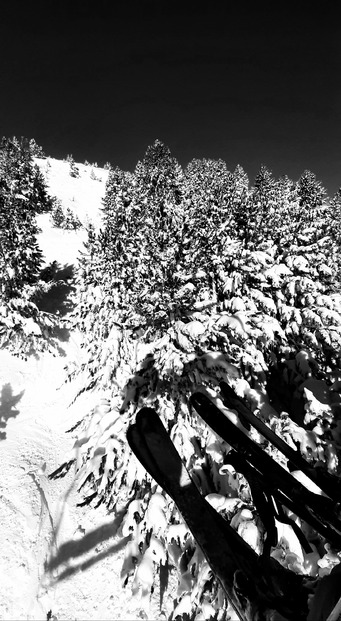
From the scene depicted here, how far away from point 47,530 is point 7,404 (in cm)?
870

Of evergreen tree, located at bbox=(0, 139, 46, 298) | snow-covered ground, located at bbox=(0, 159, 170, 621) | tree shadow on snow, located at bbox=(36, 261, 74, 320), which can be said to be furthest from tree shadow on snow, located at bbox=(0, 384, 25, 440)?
tree shadow on snow, located at bbox=(36, 261, 74, 320)

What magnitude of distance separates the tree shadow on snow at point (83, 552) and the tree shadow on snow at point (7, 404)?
290 inches

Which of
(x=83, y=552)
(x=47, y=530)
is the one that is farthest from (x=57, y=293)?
(x=83, y=552)

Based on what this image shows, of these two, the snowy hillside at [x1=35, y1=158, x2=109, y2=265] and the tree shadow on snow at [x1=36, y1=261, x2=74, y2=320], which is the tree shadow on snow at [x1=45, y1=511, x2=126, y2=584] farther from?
the snowy hillside at [x1=35, y1=158, x2=109, y2=265]

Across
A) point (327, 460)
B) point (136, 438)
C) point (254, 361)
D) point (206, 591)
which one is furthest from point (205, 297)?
point (136, 438)

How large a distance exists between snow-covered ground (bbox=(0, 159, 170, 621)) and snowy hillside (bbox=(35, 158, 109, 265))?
15.6 meters

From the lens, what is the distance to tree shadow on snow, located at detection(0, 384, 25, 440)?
1525cm

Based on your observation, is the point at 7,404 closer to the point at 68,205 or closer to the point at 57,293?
the point at 57,293

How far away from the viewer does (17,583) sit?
25.4 feet

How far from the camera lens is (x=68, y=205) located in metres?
75.2

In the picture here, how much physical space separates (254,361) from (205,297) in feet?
13.2

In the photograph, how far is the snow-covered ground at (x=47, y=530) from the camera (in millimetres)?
7270

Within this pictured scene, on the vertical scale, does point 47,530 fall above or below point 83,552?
above

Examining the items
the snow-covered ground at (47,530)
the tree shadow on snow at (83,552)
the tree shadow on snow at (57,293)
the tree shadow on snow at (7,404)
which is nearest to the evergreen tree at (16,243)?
the tree shadow on snow at (57,293)
